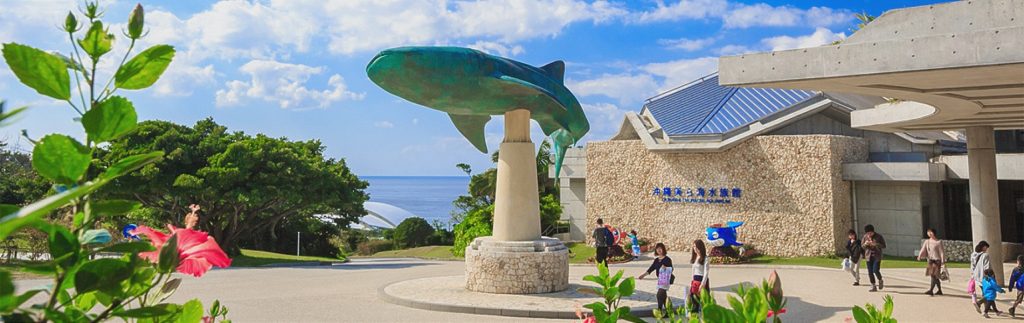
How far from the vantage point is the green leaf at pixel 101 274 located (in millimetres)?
1016

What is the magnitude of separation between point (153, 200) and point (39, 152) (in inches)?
893

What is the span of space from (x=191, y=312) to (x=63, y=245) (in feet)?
1.49

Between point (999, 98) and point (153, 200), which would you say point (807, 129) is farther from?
point (153, 200)

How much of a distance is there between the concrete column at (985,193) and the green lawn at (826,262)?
17.6 feet

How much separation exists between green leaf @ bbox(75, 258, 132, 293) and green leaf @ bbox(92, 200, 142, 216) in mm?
99

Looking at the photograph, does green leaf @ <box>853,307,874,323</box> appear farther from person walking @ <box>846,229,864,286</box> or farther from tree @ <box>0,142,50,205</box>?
tree @ <box>0,142,50,205</box>

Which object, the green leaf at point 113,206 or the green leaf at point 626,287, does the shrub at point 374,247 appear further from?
the green leaf at point 113,206

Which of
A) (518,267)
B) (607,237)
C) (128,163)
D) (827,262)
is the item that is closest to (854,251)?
(607,237)

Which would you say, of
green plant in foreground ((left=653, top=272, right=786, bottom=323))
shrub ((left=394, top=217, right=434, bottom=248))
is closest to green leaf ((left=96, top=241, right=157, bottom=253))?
green plant in foreground ((left=653, top=272, right=786, bottom=323))

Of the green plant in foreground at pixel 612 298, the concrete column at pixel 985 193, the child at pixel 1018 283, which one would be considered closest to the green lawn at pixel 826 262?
the concrete column at pixel 985 193

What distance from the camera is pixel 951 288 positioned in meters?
13.2

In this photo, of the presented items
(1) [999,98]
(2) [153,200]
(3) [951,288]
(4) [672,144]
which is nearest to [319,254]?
(2) [153,200]

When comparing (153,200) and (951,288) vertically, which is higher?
(153,200)

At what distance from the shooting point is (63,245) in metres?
1.01
